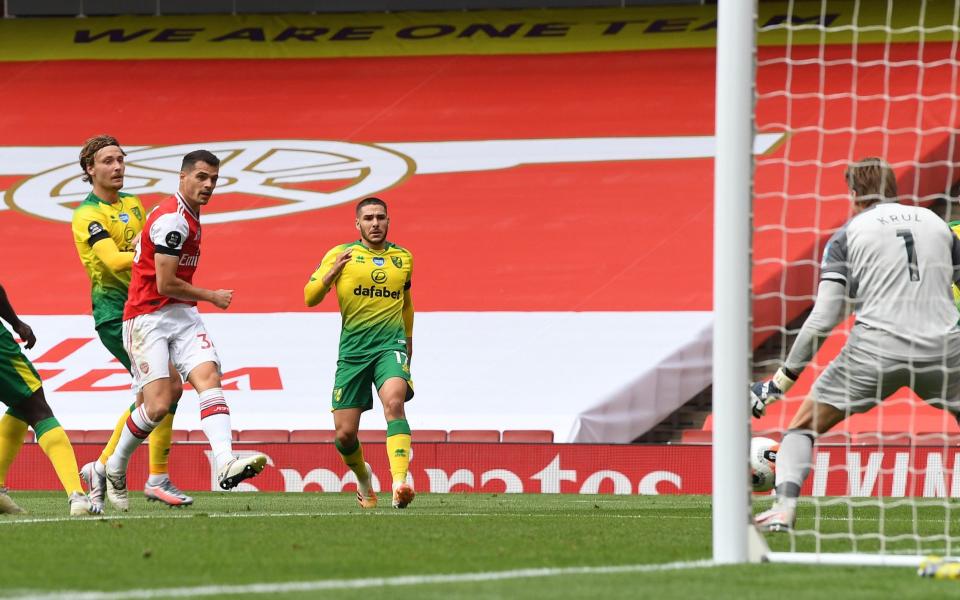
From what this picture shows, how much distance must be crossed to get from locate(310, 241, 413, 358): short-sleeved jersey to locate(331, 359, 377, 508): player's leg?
110 mm

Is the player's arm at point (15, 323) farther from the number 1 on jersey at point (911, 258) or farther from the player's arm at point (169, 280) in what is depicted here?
the number 1 on jersey at point (911, 258)

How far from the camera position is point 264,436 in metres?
15.0

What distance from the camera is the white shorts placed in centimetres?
877

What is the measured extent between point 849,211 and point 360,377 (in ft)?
27.5

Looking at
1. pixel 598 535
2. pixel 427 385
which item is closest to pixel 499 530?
pixel 598 535

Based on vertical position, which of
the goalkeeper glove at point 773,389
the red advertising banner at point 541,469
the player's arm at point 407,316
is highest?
the player's arm at point 407,316

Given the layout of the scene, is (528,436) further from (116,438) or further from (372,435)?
(116,438)

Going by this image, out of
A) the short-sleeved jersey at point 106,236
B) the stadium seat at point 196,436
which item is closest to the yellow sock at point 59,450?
the short-sleeved jersey at point 106,236

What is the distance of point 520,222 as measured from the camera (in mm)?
18594

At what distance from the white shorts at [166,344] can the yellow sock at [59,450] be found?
1.85 feet

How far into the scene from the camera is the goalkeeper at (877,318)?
7.07 m

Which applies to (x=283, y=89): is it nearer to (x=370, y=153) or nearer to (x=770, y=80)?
(x=370, y=153)

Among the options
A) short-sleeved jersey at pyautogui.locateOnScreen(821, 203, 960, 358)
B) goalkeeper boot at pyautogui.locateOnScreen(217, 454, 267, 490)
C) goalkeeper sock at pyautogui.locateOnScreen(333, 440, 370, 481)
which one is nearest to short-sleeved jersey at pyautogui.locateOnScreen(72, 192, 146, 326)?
goalkeeper sock at pyautogui.locateOnScreen(333, 440, 370, 481)

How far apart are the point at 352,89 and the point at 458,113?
6.13 ft
